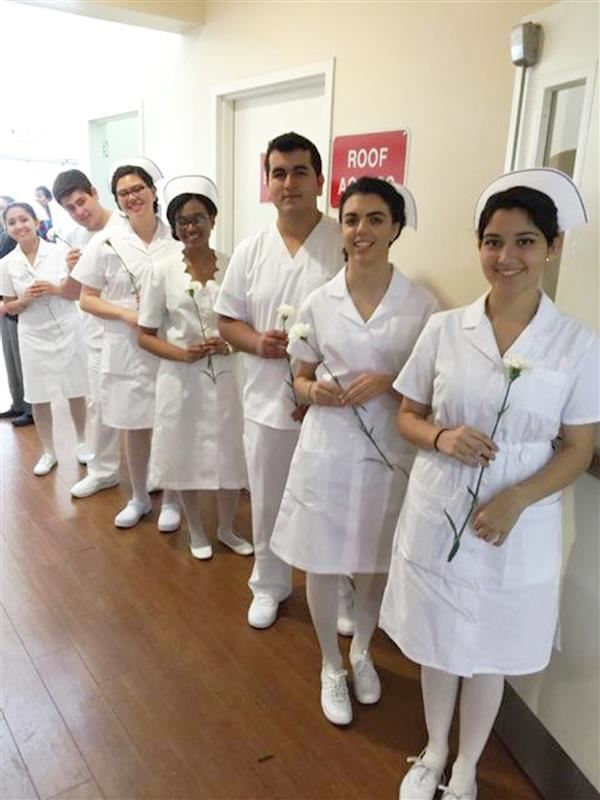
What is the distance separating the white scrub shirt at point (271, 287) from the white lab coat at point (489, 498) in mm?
595

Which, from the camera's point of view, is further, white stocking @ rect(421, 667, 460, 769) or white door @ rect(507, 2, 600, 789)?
white stocking @ rect(421, 667, 460, 769)

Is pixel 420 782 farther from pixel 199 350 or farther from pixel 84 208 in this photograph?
pixel 84 208

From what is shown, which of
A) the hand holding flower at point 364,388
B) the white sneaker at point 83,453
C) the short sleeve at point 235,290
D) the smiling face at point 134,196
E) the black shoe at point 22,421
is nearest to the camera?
the hand holding flower at point 364,388

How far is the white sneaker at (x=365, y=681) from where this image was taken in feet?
5.90

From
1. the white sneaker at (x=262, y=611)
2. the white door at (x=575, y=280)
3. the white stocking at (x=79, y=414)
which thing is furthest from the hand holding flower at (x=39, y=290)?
the white door at (x=575, y=280)

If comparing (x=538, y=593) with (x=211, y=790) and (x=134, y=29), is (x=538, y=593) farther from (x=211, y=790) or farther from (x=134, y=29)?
(x=134, y=29)

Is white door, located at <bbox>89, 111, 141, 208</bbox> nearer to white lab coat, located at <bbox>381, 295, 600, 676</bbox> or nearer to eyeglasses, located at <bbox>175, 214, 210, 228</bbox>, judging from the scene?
eyeglasses, located at <bbox>175, 214, 210, 228</bbox>

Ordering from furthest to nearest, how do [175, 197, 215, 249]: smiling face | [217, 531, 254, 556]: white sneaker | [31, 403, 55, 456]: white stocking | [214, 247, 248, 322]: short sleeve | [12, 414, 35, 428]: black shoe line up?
[12, 414, 35, 428]: black shoe, [31, 403, 55, 456]: white stocking, [217, 531, 254, 556]: white sneaker, [175, 197, 215, 249]: smiling face, [214, 247, 248, 322]: short sleeve

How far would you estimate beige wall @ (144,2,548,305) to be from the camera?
1.70 m

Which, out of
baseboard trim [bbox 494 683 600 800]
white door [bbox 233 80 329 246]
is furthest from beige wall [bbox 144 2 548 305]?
baseboard trim [bbox 494 683 600 800]

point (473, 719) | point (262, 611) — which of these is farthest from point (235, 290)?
point (473, 719)

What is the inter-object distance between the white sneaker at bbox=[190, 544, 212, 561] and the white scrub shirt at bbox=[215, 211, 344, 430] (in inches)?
31.9

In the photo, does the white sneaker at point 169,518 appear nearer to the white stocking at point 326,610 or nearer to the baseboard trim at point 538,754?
the white stocking at point 326,610

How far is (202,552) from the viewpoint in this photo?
8.32 ft
